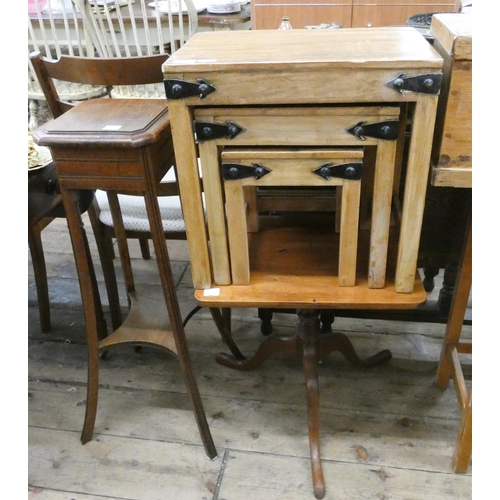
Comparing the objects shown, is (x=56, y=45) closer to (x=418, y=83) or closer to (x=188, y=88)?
(x=188, y=88)

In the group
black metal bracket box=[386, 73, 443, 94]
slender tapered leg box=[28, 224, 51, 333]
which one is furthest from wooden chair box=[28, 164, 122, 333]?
black metal bracket box=[386, 73, 443, 94]

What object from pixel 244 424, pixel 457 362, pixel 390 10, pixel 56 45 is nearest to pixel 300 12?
pixel 390 10

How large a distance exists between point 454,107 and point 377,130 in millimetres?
121

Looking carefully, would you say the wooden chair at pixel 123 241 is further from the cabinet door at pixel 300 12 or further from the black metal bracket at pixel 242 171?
the cabinet door at pixel 300 12

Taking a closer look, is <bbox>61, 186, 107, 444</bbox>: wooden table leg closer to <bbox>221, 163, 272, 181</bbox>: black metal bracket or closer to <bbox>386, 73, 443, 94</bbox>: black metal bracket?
<bbox>221, 163, 272, 181</bbox>: black metal bracket

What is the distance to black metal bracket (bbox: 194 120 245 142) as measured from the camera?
808 millimetres

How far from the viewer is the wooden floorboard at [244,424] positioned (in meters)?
1.15

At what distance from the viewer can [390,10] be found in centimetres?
253

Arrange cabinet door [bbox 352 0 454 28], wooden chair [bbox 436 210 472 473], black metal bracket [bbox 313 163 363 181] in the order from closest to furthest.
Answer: black metal bracket [bbox 313 163 363 181], wooden chair [bbox 436 210 472 473], cabinet door [bbox 352 0 454 28]

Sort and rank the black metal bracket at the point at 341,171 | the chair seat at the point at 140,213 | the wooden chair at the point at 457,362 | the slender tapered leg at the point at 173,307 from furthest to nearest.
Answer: the chair seat at the point at 140,213
the wooden chair at the point at 457,362
the slender tapered leg at the point at 173,307
the black metal bracket at the point at 341,171

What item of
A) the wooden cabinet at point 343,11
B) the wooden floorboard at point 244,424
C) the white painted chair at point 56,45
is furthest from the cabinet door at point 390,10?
the wooden floorboard at point 244,424

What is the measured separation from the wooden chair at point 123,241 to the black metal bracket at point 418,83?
1.36 ft

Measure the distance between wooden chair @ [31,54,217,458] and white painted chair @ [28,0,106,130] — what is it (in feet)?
3.77

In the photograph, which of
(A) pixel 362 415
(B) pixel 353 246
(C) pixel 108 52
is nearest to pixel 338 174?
(B) pixel 353 246
